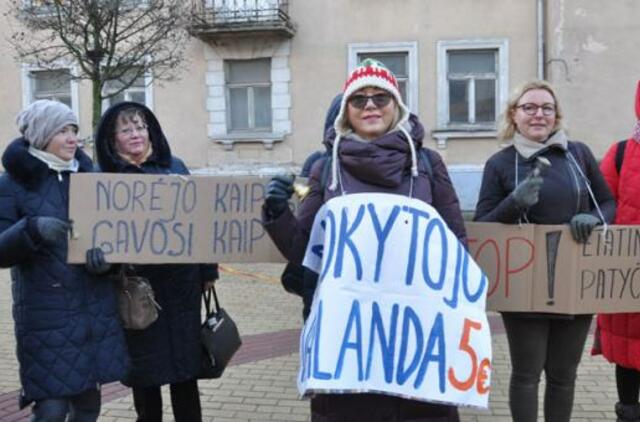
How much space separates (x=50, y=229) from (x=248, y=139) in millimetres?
12231

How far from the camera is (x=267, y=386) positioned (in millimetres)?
4746

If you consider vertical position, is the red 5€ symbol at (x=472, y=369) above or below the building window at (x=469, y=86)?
below

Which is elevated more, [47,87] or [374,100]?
[47,87]

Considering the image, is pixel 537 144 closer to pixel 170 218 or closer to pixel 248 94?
pixel 170 218

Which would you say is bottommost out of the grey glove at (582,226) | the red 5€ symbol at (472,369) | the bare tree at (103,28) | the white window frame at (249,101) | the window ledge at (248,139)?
the red 5€ symbol at (472,369)

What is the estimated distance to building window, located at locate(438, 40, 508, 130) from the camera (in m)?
14.2

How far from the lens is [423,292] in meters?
2.32

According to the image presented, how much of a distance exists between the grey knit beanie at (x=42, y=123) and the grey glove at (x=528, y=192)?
1950 mm

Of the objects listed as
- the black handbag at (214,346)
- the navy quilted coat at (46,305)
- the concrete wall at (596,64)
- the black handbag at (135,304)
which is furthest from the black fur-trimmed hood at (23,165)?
the concrete wall at (596,64)

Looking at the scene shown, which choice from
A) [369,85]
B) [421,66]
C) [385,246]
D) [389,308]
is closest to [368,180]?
[385,246]

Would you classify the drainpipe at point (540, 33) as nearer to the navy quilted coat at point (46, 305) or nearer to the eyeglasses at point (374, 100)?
the eyeglasses at point (374, 100)

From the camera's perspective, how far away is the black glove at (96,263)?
113 inches

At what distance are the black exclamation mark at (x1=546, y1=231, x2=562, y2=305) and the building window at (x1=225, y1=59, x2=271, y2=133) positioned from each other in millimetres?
12302

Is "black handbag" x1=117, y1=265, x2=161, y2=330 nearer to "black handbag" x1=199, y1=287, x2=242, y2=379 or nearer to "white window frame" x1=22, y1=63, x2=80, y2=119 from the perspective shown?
"black handbag" x1=199, y1=287, x2=242, y2=379
